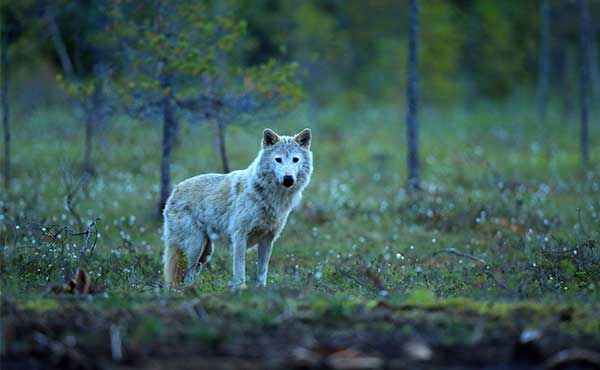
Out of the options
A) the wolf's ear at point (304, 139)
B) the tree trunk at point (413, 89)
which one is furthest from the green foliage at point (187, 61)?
the tree trunk at point (413, 89)

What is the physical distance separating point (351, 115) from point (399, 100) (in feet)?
26.5

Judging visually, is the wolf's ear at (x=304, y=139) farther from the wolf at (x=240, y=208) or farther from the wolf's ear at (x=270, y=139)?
the wolf's ear at (x=270, y=139)

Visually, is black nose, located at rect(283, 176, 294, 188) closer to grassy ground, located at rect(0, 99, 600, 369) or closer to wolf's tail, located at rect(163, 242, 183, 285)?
grassy ground, located at rect(0, 99, 600, 369)

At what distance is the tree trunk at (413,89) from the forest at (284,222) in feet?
0.17

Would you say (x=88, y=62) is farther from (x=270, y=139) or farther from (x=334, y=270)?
(x=334, y=270)

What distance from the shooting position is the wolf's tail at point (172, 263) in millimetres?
10484

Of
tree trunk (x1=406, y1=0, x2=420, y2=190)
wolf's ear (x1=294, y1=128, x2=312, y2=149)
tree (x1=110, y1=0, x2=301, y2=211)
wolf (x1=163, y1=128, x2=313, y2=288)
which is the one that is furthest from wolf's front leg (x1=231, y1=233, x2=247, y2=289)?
tree trunk (x1=406, y1=0, x2=420, y2=190)

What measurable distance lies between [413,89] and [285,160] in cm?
905

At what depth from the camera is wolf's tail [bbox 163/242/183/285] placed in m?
10.5

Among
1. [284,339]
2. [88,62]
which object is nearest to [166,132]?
[284,339]

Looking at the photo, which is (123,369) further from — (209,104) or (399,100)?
(399,100)

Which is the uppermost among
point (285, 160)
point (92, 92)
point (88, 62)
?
point (88, 62)

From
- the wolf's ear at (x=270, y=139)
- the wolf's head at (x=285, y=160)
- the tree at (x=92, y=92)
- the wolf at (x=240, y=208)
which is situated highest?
the tree at (x=92, y=92)

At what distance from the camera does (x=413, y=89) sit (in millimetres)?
18078
